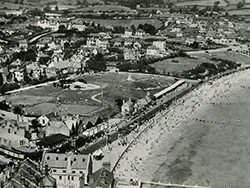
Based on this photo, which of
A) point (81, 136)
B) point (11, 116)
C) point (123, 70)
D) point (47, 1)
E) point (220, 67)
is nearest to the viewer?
point (81, 136)

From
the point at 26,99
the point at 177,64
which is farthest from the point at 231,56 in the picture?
the point at 26,99

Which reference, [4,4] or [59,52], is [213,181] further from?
[4,4]

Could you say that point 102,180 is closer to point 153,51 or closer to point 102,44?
point 153,51

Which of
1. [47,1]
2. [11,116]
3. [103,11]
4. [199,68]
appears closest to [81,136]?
[11,116]

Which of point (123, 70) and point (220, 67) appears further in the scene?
point (220, 67)

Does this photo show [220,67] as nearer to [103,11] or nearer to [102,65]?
[102,65]

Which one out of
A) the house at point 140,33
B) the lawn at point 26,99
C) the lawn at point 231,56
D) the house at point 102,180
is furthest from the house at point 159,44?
the house at point 102,180

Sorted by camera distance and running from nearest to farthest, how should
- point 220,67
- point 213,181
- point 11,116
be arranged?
point 213,181 < point 11,116 < point 220,67
